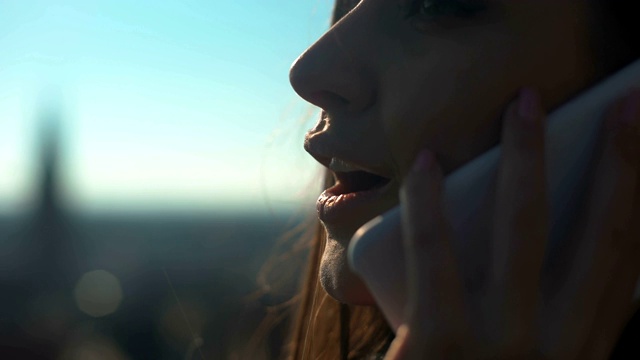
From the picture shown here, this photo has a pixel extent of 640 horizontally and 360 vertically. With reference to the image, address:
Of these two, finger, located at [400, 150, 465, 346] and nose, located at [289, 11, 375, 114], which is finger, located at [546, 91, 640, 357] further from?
nose, located at [289, 11, 375, 114]

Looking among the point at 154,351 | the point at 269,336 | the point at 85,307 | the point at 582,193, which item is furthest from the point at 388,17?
the point at 85,307

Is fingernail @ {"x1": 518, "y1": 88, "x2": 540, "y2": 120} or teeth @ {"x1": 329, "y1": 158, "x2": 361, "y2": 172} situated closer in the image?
fingernail @ {"x1": 518, "y1": 88, "x2": 540, "y2": 120}

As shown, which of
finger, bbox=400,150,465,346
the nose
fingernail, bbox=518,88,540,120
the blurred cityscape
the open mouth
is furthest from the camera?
the blurred cityscape

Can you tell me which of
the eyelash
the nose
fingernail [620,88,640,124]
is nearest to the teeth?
the nose

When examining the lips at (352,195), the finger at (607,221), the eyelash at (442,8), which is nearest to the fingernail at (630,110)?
the finger at (607,221)

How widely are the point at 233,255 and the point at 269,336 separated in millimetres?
34754

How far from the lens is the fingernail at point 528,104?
133cm

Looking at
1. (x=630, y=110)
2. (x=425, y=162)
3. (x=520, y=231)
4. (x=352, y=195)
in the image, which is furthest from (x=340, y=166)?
(x=630, y=110)

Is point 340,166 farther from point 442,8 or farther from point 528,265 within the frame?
point 528,265

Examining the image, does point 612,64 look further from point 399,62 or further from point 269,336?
point 269,336

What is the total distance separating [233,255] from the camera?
3772 cm

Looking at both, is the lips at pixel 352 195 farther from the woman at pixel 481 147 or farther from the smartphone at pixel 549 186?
the smartphone at pixel 549 186

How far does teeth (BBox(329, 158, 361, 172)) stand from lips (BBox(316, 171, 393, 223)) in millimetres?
43

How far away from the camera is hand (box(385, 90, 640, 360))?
123 centimetres
